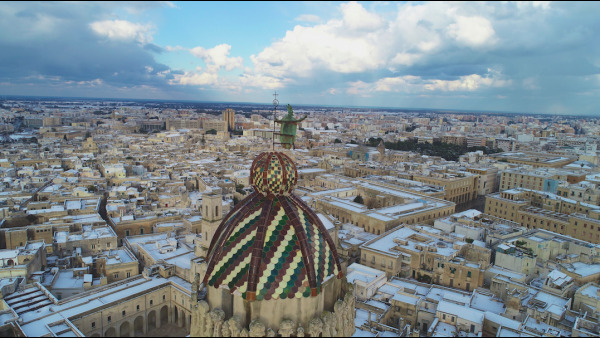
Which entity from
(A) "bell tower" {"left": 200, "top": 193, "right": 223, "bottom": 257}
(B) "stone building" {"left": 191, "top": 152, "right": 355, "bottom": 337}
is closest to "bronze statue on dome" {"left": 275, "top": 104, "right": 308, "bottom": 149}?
(B) "stone building" {"left": 191, "top": 152, "right": 355, "bottom": 337}

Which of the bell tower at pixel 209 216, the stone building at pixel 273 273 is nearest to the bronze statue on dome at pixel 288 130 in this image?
the stone building at pixel 273 273

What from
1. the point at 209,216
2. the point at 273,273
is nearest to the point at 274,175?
the point at 273,273

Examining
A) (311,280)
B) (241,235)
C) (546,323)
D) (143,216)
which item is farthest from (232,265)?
(143,216)

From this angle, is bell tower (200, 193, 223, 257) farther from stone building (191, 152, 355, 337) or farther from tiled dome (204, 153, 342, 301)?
stone building (191, 152, 355, 337)

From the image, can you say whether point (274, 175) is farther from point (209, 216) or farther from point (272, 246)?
point (209, 216)

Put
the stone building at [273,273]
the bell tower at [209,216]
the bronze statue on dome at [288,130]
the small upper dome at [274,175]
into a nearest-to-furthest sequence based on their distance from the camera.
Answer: the stone building at [273,273] < the small upper dome at [274,175] < the bronze statue on dome at [288,130] < the bell tower at [209,216]

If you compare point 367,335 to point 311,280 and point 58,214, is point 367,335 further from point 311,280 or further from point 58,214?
point 58,214

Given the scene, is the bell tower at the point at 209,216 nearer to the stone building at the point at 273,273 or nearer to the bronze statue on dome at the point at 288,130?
the stone building at the point at 273,273
